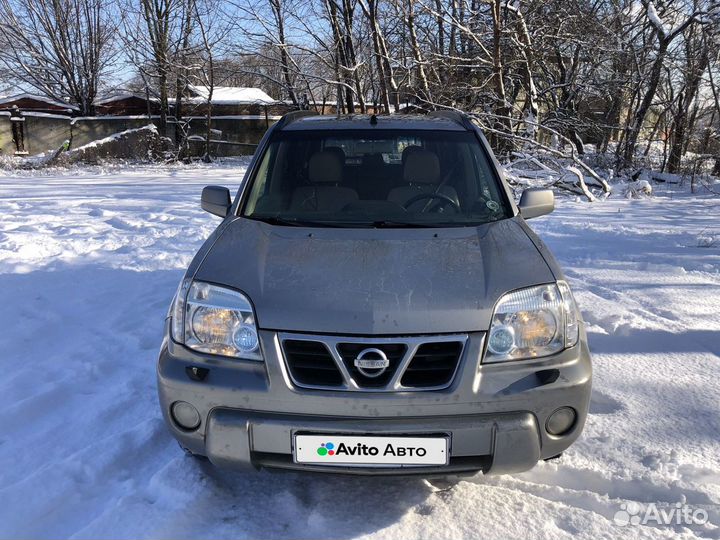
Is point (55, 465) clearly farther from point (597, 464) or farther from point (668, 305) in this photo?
point (668, 305)

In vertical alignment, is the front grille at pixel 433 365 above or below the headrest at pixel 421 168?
below

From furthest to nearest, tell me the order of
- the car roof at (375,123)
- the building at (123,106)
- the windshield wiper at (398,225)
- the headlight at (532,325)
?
the building at (123,106) < the car roof at (375,123) < the windshield wiper at (398,225) < the headlight at (532,325)

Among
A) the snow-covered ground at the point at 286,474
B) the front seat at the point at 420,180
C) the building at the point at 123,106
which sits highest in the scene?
the building at the point at 123,106

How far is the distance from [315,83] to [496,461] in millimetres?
19018

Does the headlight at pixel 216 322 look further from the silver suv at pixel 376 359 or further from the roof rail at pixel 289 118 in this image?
the roof rail at pixel 289 118

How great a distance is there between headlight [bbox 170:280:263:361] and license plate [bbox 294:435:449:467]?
374 mm

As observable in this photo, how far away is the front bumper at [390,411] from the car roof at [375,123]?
1.85 meters

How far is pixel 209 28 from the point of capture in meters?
21.0

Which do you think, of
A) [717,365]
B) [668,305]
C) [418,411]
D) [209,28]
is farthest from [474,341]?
[209,28]

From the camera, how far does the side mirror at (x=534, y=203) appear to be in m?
3.22

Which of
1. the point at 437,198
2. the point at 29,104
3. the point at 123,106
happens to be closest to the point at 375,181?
the point at 437,198

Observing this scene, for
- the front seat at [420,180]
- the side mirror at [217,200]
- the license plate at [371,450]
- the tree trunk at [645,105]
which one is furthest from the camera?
the tree trunk at [645,105]

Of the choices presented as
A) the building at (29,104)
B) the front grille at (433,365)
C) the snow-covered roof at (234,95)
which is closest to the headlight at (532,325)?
the front grille at (433,365)

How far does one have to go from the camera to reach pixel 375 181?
3.36m
